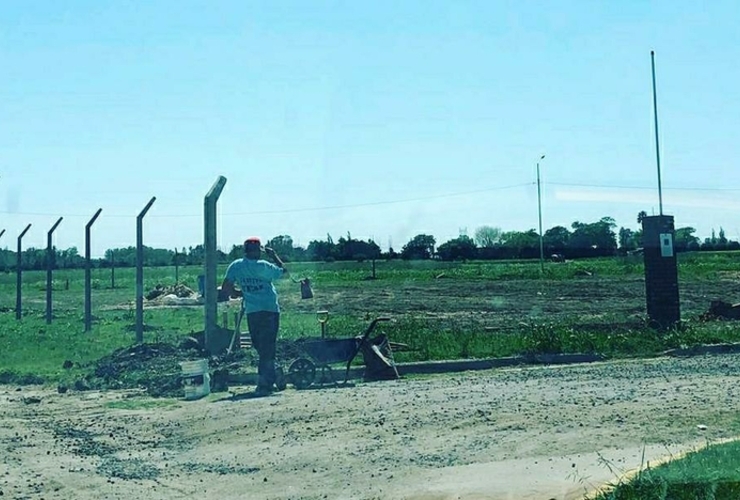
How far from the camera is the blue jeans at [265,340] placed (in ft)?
41.2

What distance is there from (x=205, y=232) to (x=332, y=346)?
3497 mm

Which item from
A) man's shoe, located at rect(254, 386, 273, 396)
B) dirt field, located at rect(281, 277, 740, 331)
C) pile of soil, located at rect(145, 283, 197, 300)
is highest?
pile of soil, located at rect(145, 283, 197, 300)

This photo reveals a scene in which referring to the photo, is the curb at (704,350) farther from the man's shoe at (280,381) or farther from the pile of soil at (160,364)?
the man's shoe at (280,381)

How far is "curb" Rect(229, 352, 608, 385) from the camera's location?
13.7 meters

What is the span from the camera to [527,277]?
50.7 metres

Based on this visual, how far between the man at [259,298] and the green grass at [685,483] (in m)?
6.44

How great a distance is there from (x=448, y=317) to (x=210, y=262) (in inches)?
418

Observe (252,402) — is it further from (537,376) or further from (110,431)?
(537,376)

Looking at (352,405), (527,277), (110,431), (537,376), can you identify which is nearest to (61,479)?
(110,431)

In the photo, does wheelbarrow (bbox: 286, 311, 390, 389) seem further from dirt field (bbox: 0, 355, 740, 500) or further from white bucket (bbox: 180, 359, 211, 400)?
white bucket (bbox: 180, 359, 211, 400)

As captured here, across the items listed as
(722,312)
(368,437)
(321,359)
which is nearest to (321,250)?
(722,312)

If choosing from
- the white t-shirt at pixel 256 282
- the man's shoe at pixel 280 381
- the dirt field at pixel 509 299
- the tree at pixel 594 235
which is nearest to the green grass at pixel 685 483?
the man's shoe at pixel 280 381

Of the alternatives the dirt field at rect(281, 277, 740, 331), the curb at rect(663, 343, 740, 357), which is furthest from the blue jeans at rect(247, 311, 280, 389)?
the dirt field at rect(281, 277, 740, 331)

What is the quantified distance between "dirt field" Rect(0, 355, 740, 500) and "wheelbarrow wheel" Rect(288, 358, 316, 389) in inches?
11.8
